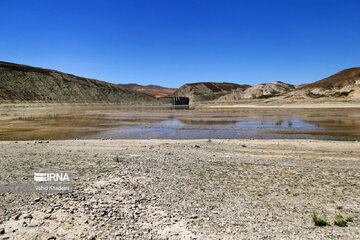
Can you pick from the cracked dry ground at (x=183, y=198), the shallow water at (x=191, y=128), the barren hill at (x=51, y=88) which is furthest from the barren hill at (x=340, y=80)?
the cracked dry ground at (x=183, y=198)

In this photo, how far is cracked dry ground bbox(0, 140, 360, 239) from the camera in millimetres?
5402

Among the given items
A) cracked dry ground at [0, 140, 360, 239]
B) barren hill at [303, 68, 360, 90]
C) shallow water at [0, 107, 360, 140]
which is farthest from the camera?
barren hill at [303, 68, 360, 90]

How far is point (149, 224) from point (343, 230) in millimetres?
4067

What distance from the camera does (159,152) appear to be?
47.0ft

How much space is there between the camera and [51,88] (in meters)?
121

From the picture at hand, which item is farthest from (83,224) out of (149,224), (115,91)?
(115,91)

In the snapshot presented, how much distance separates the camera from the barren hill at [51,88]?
343 ft

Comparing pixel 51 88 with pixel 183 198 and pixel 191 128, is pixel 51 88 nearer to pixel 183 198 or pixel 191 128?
pixel 191 128

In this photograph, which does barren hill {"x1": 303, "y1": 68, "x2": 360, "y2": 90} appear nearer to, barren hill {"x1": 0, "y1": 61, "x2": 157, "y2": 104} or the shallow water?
barren hill {"x1": 0, "y1": 61, "x2": 157, "y2": 104}

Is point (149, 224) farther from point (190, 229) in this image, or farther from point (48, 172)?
point (48, 172)

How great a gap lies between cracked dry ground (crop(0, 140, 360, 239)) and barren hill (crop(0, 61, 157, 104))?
10053cm

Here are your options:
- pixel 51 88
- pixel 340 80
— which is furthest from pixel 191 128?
pixel 340 80

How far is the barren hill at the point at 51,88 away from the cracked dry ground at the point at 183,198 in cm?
10053

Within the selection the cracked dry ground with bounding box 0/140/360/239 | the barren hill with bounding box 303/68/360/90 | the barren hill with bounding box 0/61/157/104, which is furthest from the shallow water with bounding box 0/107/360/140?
the barren hill with bounding box 303/68/360/90
